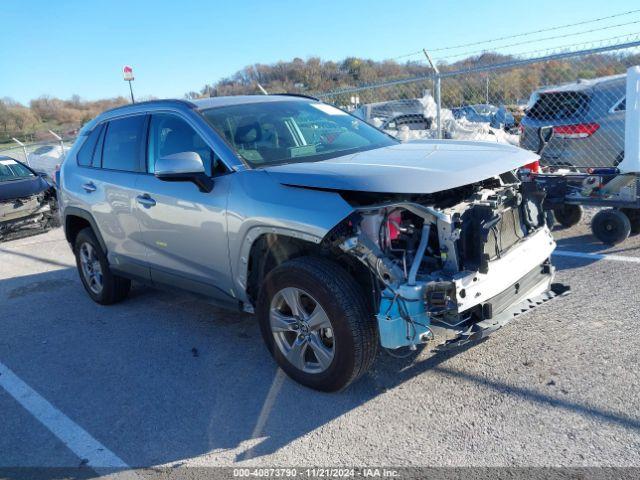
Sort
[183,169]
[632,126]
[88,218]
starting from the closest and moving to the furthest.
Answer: [183,169] → [88,218] → [632,126]

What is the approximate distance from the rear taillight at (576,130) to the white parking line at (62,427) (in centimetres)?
705

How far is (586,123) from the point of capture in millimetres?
7664

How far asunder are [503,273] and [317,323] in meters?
1.18

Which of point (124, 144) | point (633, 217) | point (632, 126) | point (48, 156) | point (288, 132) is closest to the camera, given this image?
point (288, 132)

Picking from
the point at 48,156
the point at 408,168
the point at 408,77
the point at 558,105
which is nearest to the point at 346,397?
the point at 408,168

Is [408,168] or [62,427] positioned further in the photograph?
[62,427]

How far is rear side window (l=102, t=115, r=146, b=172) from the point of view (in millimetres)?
4789

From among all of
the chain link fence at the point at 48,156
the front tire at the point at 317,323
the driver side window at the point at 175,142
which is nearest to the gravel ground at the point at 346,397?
the front tire at the point at 317,323

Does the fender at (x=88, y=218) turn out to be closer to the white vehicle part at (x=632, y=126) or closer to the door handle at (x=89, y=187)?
the door handle at (x=89, y=187)

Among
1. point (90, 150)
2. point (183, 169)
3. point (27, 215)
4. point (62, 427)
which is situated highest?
point (90, 150)

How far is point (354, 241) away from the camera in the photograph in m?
3.23

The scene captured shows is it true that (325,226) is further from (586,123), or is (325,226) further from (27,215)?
(27,215)

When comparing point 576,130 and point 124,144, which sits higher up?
point 124,144

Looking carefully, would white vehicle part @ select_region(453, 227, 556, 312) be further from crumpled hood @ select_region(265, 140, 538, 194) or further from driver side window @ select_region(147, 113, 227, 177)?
driver side window @ select_region(147, 113, 227, 177)
